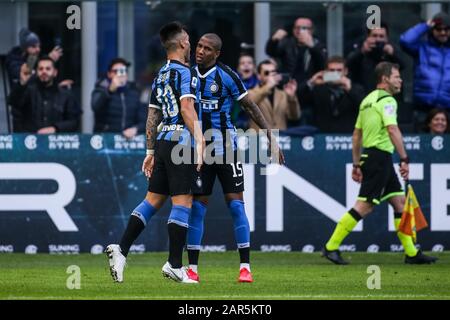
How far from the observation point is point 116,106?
17.6 metres

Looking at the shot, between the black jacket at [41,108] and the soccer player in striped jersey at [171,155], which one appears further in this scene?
the black jacket at [41,108]

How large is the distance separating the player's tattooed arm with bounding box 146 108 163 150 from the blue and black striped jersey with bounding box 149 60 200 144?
0.23m

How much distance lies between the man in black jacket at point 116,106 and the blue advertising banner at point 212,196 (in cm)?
86

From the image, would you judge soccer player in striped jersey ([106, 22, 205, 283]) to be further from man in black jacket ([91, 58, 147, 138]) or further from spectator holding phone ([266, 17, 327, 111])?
spectator holding phone ([266, 17, 327, 111])

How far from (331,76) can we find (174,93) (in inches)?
237

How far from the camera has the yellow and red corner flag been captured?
15.5 meters

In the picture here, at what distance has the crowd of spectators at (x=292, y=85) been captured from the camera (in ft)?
57.5

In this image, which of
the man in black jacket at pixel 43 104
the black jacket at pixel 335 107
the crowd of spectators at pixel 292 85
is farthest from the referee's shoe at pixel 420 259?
the man in black jacket at pixel 43 104

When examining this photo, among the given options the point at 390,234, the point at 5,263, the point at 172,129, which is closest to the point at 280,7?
the point at 390,234

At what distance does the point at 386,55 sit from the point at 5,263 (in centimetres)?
596

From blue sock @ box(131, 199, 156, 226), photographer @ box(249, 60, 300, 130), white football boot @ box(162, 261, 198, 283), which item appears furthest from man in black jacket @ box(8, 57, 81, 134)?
white football boot @ box(162, 261, 198, 283)

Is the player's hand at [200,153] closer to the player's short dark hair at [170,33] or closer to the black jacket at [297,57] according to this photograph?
the player's short dark hair at [170,33]

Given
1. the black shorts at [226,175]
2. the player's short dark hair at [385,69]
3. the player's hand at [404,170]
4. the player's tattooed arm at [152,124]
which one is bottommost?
the player's hand at [404,170]

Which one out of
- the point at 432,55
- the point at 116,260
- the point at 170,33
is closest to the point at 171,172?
the point at 116,260
